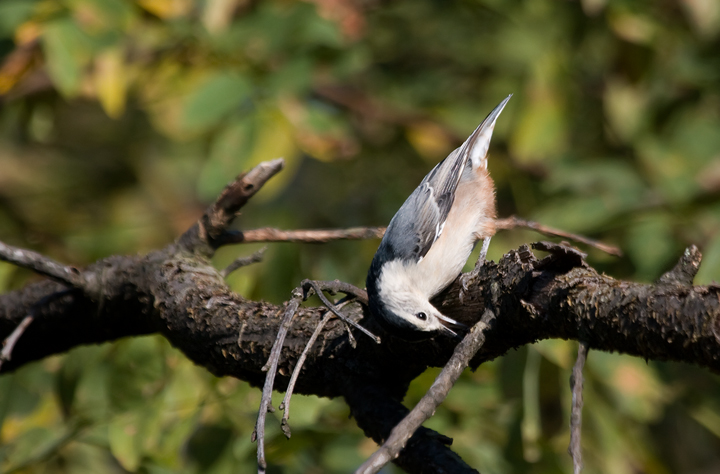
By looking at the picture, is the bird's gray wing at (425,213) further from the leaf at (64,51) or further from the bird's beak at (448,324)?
the leaf at (64,51)

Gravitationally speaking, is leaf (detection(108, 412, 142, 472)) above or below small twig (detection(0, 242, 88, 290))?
below

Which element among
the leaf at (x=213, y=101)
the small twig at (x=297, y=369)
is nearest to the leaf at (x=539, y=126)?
the leaf at (x=213, y=101)

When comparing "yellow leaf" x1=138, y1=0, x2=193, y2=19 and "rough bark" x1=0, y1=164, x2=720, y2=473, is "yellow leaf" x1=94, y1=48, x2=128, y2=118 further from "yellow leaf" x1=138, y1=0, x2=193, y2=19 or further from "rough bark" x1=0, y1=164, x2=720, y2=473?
"rough bark" x1=0, y1=164, x2=720, y2=473

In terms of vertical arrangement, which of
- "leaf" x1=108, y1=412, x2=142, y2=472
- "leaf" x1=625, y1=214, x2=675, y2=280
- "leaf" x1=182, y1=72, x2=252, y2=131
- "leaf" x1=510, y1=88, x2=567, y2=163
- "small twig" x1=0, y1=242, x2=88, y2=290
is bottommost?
"leaf" x1=108, y1=412, x2=142, y2=472

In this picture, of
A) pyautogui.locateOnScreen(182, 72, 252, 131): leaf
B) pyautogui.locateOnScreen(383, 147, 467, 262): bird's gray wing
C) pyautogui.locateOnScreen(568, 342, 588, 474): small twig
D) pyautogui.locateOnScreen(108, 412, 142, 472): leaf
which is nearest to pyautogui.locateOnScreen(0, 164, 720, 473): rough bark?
pyautogui.locateOnScreen(568, 342, 588, 474): small twig

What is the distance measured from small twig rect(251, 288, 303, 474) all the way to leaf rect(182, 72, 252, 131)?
136cm

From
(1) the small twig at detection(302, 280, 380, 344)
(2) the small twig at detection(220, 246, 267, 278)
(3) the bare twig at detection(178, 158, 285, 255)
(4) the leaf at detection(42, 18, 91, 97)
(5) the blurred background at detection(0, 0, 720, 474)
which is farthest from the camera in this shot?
(4) the leaf at detection(42, 18, 91, 97)

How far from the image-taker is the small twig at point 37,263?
1.70 metres

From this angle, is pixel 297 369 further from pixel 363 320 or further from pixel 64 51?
pixel 64 51

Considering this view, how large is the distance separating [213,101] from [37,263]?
1.08m

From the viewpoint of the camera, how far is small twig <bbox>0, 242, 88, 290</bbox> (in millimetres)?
1698

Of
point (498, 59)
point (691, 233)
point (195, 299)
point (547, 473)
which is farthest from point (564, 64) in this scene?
point (195, 299)

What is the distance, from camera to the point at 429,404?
3.38 ft

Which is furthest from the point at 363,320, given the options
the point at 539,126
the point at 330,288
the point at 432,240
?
the point at 539,126
